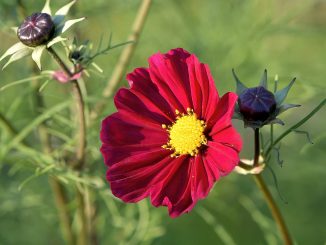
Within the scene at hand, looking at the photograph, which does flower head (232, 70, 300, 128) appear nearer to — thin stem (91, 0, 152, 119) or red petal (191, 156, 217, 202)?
red petal (191, 156, 217, 202)

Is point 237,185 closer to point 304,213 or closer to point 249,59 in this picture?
point 304,213

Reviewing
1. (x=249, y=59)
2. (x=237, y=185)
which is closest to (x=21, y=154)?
(x=249, y=59)

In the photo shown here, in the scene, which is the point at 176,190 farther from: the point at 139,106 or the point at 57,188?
the point at 57,188

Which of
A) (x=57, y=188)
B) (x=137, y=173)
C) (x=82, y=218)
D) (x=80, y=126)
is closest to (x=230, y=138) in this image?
(x=137, y=173)

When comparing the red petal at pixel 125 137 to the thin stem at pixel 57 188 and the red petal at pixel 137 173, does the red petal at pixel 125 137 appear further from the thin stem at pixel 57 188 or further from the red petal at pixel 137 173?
the thin stem at pixel 57 188

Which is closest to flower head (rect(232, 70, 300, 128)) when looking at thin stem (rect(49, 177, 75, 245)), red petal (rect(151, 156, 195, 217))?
red petal (rect(151, 156, 195, 217))

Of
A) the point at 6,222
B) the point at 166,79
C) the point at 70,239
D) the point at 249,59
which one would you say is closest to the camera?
the point at 166,79

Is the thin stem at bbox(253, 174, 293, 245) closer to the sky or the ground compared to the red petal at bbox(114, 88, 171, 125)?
closer to the ground
